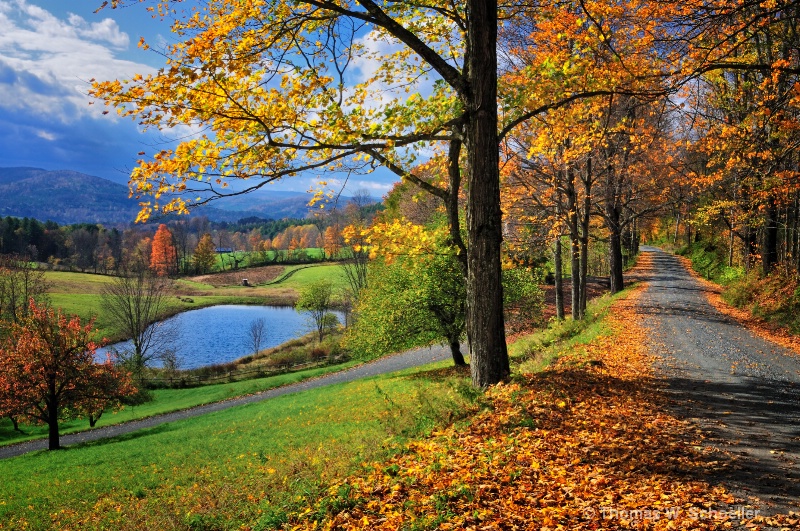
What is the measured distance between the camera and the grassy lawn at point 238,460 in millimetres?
6910

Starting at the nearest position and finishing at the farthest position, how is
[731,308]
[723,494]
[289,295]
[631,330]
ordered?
1. [723,494]
2. [631,330]
3. [731,308]
4. [289,295]

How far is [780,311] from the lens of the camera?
52.9ft

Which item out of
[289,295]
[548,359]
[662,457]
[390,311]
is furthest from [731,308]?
[289,295]

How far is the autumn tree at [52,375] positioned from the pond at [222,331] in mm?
21359

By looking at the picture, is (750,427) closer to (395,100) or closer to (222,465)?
(395,100)

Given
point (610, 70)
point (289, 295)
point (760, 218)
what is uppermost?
point (610, 70)

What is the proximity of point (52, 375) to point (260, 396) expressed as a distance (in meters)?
11.9

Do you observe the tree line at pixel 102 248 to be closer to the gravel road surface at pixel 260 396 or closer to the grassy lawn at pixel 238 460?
the gravel road surface at pixel 260 396

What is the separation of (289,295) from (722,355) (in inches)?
3168

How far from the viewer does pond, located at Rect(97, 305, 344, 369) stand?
165 feet

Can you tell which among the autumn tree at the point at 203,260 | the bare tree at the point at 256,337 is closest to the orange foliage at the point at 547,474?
the bare tree at the point at 256,337

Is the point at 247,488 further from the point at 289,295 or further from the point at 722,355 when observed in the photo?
the point at 289,295

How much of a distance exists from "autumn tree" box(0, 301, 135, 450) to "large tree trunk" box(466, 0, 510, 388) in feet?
79.6

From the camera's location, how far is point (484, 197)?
7.55 m
